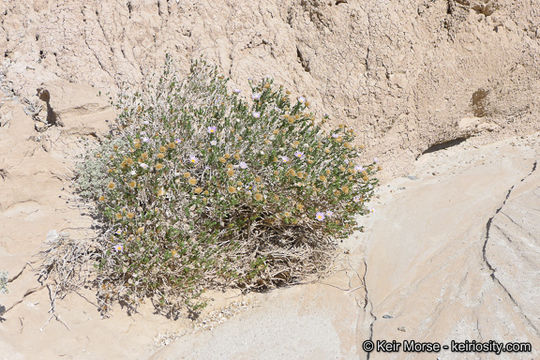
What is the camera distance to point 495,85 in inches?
199

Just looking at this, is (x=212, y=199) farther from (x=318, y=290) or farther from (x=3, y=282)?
(x=3, y=282)

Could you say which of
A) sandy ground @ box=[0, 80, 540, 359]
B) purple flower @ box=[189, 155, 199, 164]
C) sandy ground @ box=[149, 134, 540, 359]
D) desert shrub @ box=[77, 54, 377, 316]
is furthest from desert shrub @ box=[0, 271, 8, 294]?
purple flower @ box=[189, 155, 199, 164]

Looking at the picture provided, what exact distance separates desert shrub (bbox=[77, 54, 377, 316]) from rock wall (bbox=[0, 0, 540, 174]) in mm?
787

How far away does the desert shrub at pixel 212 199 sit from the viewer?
3039 millimetres

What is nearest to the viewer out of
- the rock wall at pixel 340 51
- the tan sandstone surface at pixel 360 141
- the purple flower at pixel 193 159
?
the tan sandstone surface at pixel 360 141

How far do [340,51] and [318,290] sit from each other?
8.11ft

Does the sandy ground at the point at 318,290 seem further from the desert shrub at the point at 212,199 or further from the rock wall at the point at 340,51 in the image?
the rock wall at the point at 340,51

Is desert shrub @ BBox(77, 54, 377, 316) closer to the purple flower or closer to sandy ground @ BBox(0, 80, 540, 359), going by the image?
the purple flower

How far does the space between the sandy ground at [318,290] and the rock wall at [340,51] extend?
1.88 feet

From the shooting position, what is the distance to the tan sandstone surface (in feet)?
9.39

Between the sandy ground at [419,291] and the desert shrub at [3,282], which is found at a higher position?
the desert shrub at [3,282]

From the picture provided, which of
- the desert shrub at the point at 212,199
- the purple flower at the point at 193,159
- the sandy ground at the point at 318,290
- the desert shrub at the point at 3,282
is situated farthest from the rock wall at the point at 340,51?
the desert shrub at the point at 3,282

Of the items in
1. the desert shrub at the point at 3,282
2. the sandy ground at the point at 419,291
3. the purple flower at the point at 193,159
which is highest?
the purple flower at the point at 193,159

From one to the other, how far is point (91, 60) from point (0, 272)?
7.31ft
